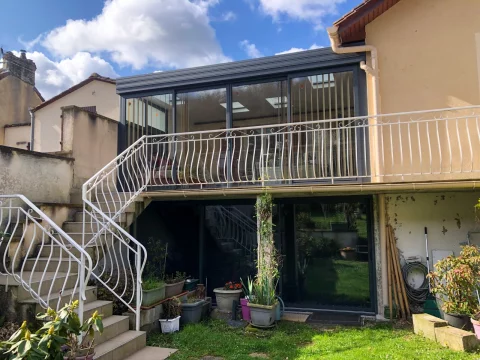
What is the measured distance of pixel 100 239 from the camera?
16.1 feet

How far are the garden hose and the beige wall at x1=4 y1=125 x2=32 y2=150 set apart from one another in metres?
12.0

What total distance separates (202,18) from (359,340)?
1051 centimetres

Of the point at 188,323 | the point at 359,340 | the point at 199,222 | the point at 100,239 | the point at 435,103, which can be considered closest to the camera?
the point at 359,340

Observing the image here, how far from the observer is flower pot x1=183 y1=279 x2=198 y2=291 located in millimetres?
6330

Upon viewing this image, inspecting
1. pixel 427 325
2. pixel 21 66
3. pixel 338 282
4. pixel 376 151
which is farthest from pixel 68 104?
pixel 427 325

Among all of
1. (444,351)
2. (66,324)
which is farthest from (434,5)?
(66,324)

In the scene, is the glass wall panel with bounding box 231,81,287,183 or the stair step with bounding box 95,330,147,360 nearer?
the stair step with bounding box 95,330,147,360

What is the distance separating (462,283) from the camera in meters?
4.45

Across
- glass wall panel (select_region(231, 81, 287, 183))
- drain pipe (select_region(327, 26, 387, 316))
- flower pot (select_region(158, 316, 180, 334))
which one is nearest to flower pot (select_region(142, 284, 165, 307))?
flower pot (select_region(158, 316, 180, 334))

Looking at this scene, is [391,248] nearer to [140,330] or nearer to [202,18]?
[140,330]

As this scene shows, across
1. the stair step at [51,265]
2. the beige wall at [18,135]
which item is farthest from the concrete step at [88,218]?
the beige wall at [18,135]

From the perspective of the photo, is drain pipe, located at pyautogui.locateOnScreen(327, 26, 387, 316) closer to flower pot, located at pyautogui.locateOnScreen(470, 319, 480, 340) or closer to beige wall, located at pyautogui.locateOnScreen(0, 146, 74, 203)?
flower pot, located at pyautogui.locateOnScreen(470, 319, 480, 340)

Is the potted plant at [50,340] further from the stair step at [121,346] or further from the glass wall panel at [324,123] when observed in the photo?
the glass wall panel at [324,123]

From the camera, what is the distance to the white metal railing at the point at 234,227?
673 centimetres
